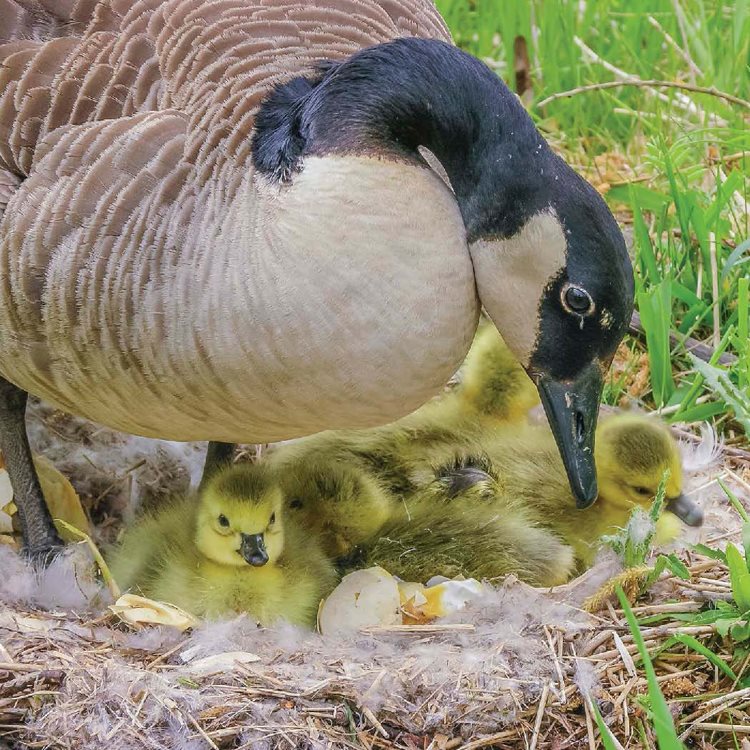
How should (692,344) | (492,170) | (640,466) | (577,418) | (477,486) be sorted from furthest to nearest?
1. (692,344)
2. (477,486)
3. (640,466)
4. (577,418)
5. (492,170)

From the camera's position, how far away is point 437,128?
2885 millimetres

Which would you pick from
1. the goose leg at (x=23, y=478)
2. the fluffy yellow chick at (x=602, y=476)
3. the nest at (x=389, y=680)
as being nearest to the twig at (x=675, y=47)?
the fluffy yellow chick at (x=602, y=476)

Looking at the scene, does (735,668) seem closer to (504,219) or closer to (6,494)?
(504,219)

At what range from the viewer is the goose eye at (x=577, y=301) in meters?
2.84

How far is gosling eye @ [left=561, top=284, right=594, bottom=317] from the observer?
9.30 feet

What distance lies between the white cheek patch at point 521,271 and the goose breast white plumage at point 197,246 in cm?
7

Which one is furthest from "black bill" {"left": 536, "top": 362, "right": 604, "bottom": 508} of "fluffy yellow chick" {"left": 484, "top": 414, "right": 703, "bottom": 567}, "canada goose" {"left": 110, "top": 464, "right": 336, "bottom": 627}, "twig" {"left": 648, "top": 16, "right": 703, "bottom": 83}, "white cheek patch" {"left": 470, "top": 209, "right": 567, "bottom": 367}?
"twig" {"left": 648, "top": 16, "right": 703, "bottom": 83}

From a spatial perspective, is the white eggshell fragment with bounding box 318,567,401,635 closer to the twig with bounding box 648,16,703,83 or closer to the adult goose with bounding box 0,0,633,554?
the adult goose with bounding box 0,0,633,554

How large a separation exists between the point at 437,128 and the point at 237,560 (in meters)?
1.24

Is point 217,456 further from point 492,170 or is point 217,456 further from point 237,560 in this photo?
point 492,170

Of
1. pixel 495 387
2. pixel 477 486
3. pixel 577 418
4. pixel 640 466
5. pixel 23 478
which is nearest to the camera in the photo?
pixel 577 418

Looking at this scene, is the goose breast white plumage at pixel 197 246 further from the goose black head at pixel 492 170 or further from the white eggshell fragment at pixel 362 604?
the white eggshell fragment at pixel 362 604

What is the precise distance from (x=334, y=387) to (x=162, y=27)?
1.02 meters

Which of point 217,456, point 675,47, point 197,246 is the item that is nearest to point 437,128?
point 197,246
